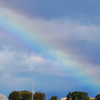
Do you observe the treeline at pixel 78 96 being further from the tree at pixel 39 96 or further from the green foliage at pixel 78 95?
the tree at pixel 39 96

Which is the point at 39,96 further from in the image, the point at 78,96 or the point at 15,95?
the point at 78,96

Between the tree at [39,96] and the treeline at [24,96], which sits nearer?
the treeline at [24,96]

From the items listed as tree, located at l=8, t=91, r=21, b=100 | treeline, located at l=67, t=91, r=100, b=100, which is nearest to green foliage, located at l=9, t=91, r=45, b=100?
tree, located at l=8, t=91, r=21, b=100

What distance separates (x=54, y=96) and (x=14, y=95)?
78.5 ft

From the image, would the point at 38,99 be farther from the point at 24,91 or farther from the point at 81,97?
the point at 81,97

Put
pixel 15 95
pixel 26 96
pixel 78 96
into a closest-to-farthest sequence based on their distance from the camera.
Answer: pixel 15 95
pixel 26 96
pixel 78 96

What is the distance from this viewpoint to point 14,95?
95.4 metres

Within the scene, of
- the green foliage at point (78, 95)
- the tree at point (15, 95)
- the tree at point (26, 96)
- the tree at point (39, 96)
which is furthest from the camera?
the green foliage at point (78, 95)

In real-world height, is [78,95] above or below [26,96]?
above

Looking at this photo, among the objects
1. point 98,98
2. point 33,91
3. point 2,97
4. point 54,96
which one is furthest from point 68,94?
point 2,97

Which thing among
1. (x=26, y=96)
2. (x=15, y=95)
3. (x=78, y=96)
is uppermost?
(x=78, y=96)

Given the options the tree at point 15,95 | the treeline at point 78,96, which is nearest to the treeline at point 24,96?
the tree at point 15,95

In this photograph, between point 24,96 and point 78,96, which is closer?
point 24,96

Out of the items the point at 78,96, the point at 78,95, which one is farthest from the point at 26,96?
the point at 78,95
